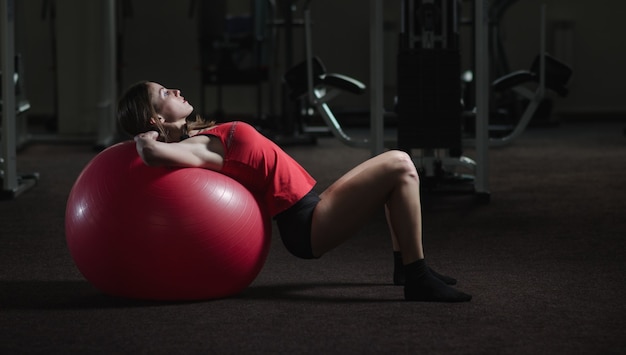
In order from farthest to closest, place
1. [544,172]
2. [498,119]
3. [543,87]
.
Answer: [498,119] → [544,172] → [543,87]

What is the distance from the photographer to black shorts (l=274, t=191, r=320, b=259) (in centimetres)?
291

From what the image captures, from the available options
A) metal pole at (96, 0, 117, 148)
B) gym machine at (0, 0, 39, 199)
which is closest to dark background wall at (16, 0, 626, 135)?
metal pole at (96, 0, 117, 148)

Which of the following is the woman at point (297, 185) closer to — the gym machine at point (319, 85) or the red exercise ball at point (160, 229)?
the red exercise ball at point (160, 229)

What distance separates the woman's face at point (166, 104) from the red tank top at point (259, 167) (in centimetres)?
10

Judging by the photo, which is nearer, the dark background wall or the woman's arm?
the woman's arm

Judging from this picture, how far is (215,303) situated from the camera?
288cm

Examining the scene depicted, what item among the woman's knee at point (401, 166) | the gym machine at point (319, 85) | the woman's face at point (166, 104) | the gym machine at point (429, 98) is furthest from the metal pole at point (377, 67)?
the woman's face at point (166, 104)

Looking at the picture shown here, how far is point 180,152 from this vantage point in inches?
109

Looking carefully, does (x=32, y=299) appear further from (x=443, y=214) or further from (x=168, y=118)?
(x=443, y=214)

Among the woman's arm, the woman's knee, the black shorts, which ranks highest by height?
the woman's arm

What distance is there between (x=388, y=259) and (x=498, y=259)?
0.39m

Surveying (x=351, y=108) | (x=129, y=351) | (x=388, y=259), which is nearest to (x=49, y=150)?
(x=351, y=108)

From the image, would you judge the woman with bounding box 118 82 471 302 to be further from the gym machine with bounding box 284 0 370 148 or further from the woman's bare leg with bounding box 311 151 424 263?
the gym machine with bounding box 284 0 370 148

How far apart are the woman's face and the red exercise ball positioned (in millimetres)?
126
